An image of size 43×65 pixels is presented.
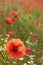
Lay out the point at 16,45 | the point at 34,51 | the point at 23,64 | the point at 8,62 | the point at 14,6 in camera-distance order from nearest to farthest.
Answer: the point at 16,45, the point at 8,62, the point at 23,64, the point at 34,51, the point at 14,6

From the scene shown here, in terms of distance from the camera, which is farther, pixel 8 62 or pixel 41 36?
pixel 41 36

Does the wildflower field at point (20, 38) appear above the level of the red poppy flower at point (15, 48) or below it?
below

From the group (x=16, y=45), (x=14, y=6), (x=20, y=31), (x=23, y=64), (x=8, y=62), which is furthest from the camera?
(x=14, y=6)

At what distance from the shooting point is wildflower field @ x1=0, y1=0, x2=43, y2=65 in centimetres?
283

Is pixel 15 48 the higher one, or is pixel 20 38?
pixel 15 48

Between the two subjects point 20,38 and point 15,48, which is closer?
point 15,48

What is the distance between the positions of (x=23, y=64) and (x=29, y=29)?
176cm

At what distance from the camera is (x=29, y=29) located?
557 cm

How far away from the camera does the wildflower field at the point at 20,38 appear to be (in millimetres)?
2832

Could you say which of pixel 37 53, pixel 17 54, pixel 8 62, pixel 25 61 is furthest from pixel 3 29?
pixel 17 54

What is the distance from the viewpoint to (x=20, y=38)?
5164 mm

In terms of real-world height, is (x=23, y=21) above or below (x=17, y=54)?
below

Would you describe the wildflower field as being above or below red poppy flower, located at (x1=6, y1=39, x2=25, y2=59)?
below

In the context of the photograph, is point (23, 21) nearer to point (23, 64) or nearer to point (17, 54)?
point (23, 64)
